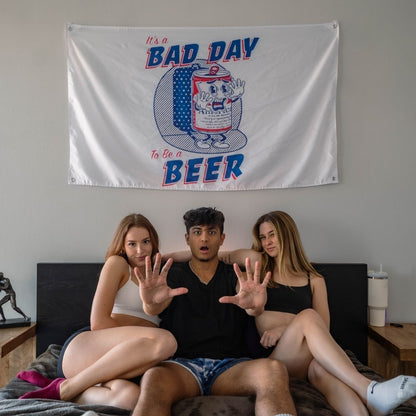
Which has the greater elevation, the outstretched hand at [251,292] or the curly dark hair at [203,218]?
the curly dark hair at [203,218]

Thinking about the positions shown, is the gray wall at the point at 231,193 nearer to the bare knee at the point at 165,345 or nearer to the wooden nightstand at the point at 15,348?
the wooden nightstand at the point at 15,348

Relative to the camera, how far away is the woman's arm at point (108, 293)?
6.53ft

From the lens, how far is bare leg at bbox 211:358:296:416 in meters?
1.52

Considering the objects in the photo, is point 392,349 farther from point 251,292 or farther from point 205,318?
point 205,318

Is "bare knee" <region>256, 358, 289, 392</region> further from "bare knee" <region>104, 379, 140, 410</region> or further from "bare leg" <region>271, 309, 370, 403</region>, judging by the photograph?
"bare knee" <region>104, 379, 140, 410</region>

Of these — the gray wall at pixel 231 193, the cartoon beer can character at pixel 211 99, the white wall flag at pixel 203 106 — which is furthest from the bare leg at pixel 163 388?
the cartoon beer can character at pixel 211 99

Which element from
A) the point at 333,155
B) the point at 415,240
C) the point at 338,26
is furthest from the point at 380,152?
the point at 338,26

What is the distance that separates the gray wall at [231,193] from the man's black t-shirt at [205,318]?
475mm

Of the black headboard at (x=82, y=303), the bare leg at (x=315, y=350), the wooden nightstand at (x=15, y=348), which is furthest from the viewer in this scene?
the black headboard at (x=82, y=303)

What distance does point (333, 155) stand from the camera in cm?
252

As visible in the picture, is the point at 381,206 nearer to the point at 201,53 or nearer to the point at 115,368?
the point at 201,53

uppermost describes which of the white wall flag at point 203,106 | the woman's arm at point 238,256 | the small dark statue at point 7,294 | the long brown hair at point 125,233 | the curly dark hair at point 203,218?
the white wall flag at point 203,106

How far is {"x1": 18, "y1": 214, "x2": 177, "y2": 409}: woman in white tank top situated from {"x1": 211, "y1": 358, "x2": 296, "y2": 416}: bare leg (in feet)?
0.81

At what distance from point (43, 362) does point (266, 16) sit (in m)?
2.13
